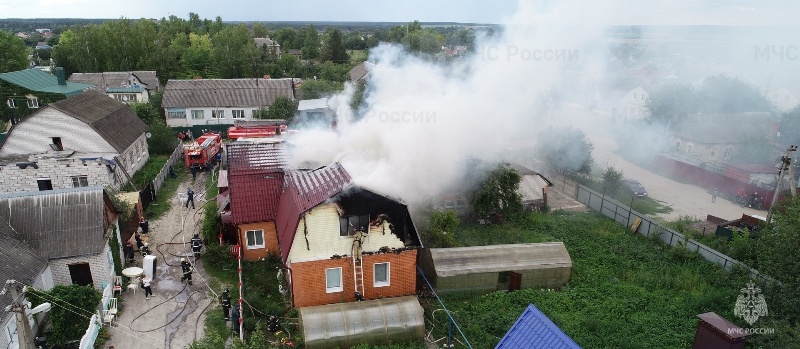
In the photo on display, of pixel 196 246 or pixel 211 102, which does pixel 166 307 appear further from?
pixel 211 102

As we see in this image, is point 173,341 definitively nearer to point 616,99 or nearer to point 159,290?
point 159,290

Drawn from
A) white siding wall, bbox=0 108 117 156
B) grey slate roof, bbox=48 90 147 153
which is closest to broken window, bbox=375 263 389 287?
grey slate roof, bbox=48 90 147 153

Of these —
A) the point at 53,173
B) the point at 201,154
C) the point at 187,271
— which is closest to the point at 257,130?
the point at 201,154

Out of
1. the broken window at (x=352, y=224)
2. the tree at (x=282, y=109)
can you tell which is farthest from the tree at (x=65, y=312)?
the tree at (x=282, y=109)

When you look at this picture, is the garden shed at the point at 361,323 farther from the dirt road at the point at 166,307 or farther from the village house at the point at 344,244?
the dirt road at the point at 166,307

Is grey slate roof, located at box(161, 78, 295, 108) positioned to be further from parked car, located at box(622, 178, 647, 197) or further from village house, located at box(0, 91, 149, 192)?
parked car, located at box(622, 178, 647, 197)

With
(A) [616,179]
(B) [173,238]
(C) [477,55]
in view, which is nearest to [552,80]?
(C) [477,55]
